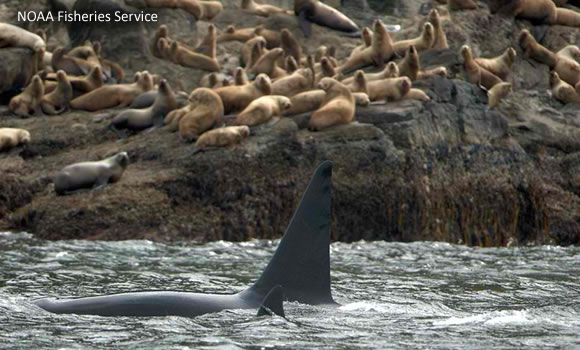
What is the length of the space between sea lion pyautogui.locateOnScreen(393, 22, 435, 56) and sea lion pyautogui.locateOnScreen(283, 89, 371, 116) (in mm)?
3552

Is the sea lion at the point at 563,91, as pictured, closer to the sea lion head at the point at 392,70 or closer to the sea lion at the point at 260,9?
the sea lion head at the point at 392,70

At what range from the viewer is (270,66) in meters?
23.0

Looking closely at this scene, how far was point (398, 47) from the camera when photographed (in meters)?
22.7

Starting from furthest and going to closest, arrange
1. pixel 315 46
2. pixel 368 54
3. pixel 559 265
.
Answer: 1. pixel 315 46
2. pixel 368 54
3. pixel 559 265

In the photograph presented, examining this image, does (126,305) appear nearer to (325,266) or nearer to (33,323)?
(33,323)

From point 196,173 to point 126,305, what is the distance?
9268 millimetres

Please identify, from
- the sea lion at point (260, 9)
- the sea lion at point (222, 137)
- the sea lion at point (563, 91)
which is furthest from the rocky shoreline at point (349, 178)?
the sea lion at point (260, 9)

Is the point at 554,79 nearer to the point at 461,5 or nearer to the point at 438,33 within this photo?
the point at 438,33

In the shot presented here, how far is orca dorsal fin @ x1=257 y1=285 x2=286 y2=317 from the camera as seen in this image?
314 inches

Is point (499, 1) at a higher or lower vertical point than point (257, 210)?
higher

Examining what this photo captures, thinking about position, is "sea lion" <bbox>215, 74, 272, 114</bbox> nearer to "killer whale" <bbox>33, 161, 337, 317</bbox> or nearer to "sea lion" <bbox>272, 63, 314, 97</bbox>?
"sea lion" <bbox>272, 63, 314, 97</bbox>

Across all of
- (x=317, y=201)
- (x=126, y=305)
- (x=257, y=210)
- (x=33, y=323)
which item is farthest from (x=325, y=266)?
(x=257, y=210)

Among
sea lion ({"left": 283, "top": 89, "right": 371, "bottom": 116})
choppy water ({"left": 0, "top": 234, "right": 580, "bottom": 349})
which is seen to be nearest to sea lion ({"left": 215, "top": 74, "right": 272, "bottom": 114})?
sea lion ({"left": 283, "top": 89, "right": 371, "bottom": 116})

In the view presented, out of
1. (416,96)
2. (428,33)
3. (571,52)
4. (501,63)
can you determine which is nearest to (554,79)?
(501,63)
